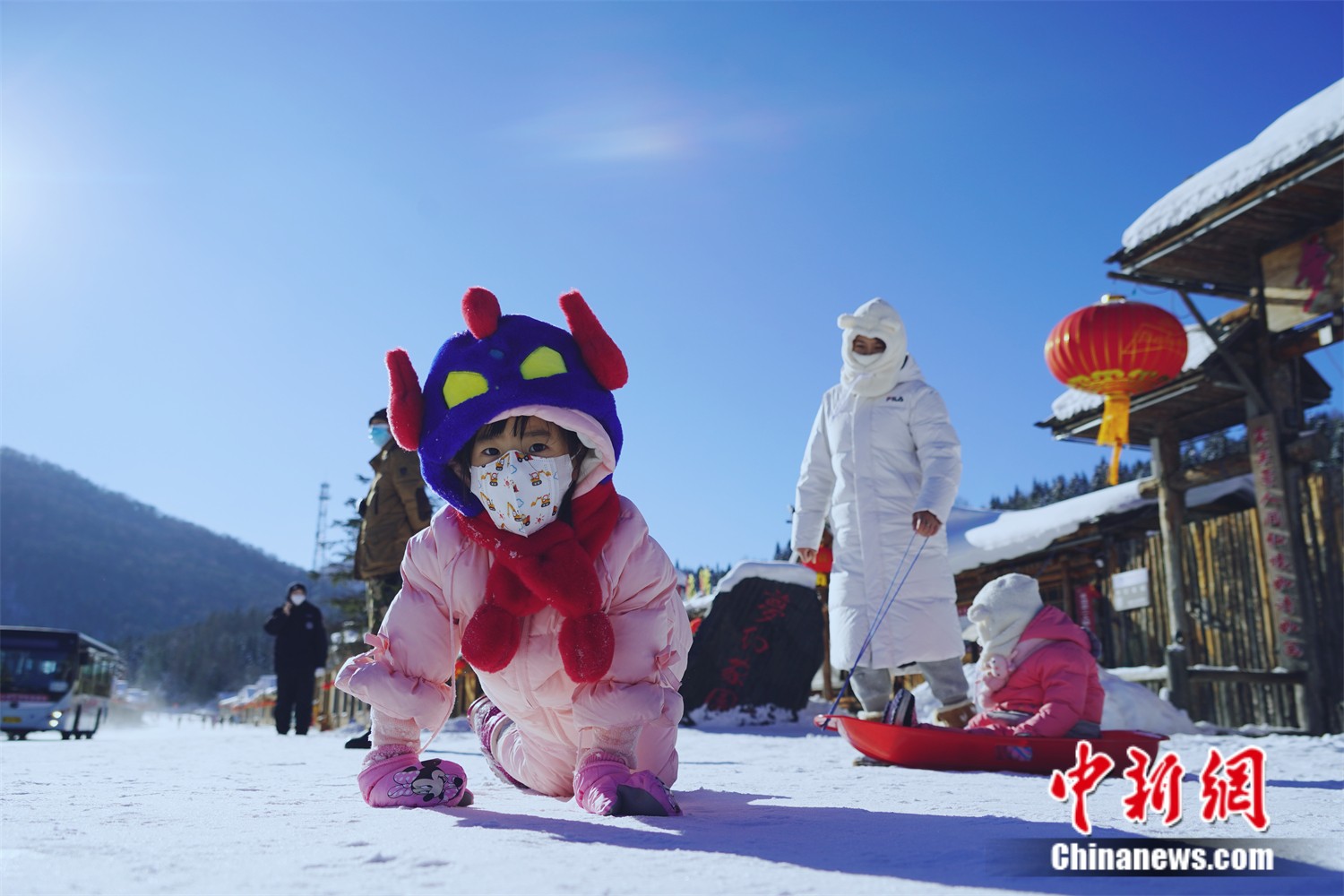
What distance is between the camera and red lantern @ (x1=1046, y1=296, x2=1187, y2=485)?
710cm

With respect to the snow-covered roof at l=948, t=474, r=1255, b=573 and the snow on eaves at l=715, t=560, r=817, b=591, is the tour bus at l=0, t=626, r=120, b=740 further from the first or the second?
the snow-covered roof at l=948, t=474, r=1255, b=573

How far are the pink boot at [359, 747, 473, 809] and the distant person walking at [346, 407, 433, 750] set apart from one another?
140 inches

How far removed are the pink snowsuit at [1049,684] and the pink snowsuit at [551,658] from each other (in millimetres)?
2070

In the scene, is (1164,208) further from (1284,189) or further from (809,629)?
(809,629)

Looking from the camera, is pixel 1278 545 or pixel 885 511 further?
pixel 1278 545

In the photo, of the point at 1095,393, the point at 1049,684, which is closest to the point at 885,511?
the point at 1049,684

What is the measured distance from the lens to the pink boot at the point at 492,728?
2676mm

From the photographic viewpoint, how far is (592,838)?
164 cm

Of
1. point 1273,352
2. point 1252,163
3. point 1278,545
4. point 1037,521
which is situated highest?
point 1252,163

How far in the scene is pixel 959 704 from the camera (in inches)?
175

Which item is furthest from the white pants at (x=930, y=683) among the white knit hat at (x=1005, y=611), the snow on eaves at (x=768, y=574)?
the snow on eaves at (x=768, y=574)

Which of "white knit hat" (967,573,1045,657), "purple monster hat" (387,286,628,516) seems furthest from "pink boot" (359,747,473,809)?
Result: "white knit hat" (967,573,1045,657)

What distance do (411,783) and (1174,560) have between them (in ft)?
26.3

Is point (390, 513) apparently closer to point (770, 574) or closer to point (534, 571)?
point (534, 571)
